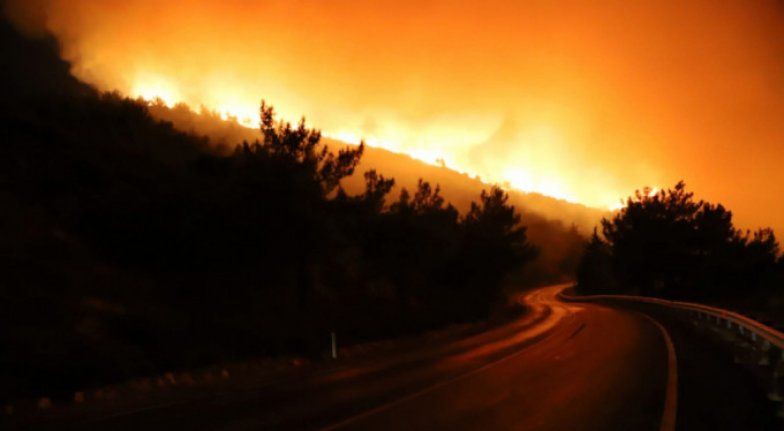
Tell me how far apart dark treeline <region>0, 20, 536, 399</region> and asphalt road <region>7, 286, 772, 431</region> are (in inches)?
109

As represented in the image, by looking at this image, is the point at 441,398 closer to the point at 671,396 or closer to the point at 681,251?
the point at 671,396

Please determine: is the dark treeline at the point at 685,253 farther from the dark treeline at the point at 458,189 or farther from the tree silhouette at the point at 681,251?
the dark treeline at the point at 458,189

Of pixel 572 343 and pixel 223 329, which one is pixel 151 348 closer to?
pixel 223 329

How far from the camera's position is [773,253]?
72062mm

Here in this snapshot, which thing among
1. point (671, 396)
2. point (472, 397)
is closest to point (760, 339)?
point (671, 396)

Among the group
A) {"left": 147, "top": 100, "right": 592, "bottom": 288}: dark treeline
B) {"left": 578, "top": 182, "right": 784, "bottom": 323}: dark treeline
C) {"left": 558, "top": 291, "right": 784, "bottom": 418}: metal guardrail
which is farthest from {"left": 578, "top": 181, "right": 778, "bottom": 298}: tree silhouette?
{"left": 558, "top": 291, "right": 784, "bottom": 418}: metal guardrail

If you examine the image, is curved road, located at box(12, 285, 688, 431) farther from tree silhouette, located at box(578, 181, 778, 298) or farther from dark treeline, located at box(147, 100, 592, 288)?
tree silhouette, located at box(578, 181, 778, 298)

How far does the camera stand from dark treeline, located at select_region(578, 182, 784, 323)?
60875 millimetres

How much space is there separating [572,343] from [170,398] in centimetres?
1285

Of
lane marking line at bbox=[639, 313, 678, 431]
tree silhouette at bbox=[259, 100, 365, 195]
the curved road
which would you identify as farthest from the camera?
tree silhouette at bbox=[259, 100, 365, 195]

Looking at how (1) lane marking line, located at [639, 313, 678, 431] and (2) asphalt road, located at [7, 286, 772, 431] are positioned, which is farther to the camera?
(2) asphalt road, located at [7, 286, 772, 431]

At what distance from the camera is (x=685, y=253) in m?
61.8

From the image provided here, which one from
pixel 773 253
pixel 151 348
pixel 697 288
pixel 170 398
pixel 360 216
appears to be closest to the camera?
pixel 170 398

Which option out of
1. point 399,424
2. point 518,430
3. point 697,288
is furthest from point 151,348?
point 697,288
